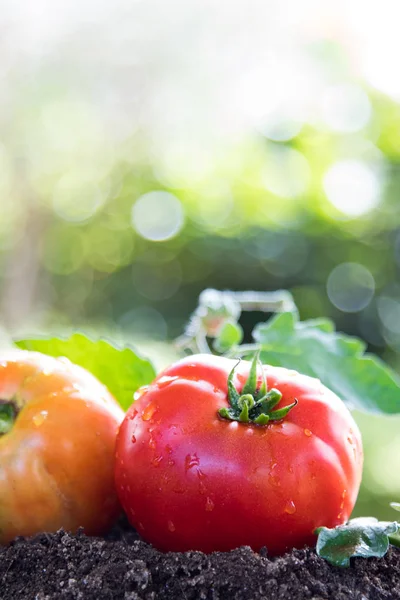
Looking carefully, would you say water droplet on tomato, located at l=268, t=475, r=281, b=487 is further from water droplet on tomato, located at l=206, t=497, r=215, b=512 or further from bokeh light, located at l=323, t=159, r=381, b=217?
bokeh light, located at l=323, t=159, r=381, b=217

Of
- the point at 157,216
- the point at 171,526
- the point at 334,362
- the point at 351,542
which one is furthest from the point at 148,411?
the point at 157,216

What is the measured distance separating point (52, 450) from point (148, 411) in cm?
13

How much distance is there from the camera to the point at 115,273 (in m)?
4.95

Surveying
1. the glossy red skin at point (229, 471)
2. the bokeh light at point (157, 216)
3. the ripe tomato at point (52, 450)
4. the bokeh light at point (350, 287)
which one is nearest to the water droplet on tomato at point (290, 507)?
the glossy red skin at point (229, 471)

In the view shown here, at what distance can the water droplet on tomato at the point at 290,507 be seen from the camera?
Result: 70 centimetres

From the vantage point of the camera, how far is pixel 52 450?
2.57 ft

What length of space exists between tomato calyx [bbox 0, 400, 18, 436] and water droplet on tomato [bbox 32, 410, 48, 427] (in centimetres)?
3

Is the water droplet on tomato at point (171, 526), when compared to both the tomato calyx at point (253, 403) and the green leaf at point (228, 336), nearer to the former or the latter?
the tomato calyx at point (253, 403)

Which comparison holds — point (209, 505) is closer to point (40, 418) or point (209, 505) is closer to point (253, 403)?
point (253, 403)

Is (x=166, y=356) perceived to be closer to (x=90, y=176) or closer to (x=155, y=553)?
(x=155, y=553)

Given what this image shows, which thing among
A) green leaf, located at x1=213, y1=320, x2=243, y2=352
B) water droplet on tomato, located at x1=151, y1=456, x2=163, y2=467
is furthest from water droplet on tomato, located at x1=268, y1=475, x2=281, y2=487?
green leaf, located at x1=213, y1=320, x2=243, y2=352

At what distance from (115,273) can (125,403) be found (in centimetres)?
398

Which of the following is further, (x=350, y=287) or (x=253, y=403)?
(x=350, y=287)

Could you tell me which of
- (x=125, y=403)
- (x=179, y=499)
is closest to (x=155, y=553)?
(x=179, y=499)
